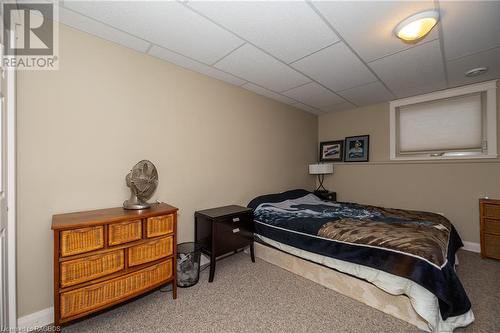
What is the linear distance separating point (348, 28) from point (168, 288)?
2.86m

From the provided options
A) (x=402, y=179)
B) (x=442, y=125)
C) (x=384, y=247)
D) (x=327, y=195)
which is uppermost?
(x=442, y=125)

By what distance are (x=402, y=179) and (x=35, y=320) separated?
4662 mm

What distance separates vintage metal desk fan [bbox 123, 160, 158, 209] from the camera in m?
1.83

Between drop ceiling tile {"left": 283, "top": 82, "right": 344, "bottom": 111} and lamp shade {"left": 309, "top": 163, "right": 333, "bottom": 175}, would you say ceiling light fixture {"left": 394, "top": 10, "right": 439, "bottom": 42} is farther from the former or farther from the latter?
lamp shade {"left": 309, "top": 163, "right": 333, "bottom": 175}

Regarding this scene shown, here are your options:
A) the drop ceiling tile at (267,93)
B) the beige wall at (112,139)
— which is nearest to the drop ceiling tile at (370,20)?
the drop ceiling tile at (267,93)

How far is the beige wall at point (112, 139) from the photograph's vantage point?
1586 mm

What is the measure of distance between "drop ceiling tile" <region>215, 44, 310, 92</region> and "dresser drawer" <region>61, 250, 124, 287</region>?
208 centimetres

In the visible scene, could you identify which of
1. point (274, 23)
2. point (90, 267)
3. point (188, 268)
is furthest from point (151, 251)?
point (274, 23)

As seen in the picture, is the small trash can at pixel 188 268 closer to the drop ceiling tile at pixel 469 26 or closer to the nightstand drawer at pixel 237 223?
the nightstand drawer at pixel 237 223

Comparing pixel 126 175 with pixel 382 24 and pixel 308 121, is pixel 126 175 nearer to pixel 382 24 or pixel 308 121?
pixel 382 24

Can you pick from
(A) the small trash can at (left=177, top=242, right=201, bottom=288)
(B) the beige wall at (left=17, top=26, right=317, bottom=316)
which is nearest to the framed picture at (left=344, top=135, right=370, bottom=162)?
(B) the beige wall at (left=17, top=26, right=317, bottom=316)

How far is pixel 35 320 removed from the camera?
1571 mm

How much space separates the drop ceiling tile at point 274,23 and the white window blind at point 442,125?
2471mm

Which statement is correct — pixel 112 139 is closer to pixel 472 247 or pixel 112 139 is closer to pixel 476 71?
pixel 476 71
